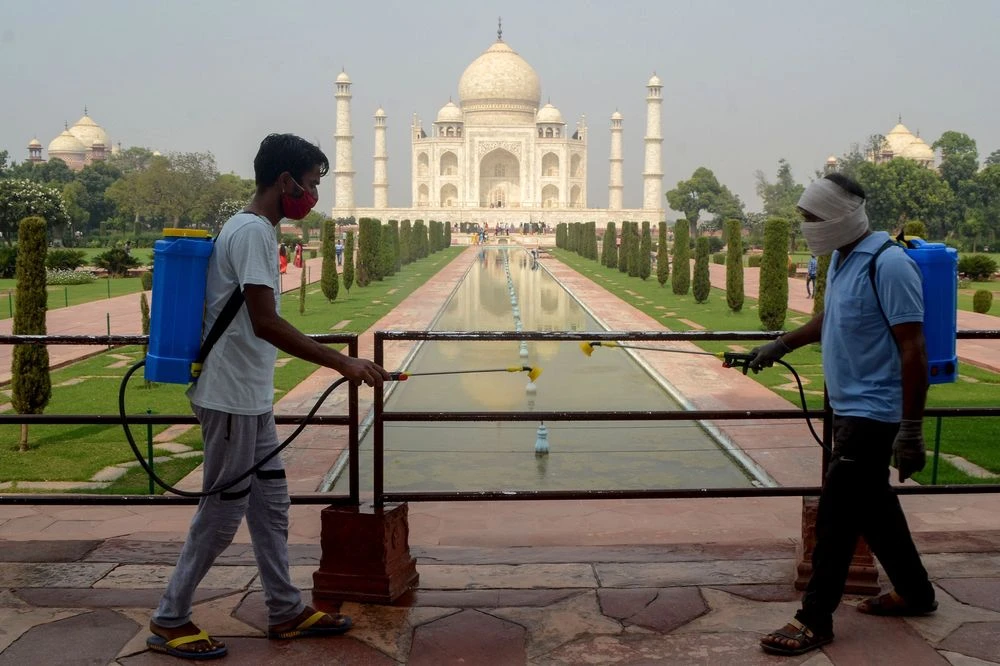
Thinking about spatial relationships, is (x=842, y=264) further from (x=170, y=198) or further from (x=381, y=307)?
(x=170, y=198)

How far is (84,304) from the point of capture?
13.1m

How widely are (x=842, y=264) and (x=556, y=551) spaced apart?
1.09 metres

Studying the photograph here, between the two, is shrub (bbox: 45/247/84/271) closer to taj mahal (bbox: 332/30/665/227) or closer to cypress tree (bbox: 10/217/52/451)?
cypress tree (bbox: 10/217/52/451)

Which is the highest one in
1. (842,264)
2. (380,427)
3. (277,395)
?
(842,264)

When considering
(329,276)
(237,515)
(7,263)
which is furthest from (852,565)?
(7,263)

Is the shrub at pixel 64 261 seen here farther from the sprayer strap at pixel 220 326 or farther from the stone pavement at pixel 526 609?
the sprayer strap at pixel 220 326

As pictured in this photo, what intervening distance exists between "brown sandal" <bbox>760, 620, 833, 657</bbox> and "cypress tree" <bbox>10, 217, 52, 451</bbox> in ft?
12.8

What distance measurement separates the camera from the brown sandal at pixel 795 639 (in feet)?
6.54

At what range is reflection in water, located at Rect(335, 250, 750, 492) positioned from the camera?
4.61m

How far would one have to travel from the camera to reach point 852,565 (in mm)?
2336

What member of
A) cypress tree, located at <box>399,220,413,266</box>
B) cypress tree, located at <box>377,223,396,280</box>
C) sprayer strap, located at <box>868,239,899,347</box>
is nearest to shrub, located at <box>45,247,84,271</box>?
cypress tree, located at <box>377,223,396,280</box>

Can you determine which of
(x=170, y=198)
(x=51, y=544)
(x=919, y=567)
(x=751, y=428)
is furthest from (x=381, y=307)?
(x=170, y=198)

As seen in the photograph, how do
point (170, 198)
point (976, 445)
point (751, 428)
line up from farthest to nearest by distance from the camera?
point (170, 198), point (751, 428), point (976, 445)

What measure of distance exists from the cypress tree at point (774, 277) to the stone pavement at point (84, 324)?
575cm
